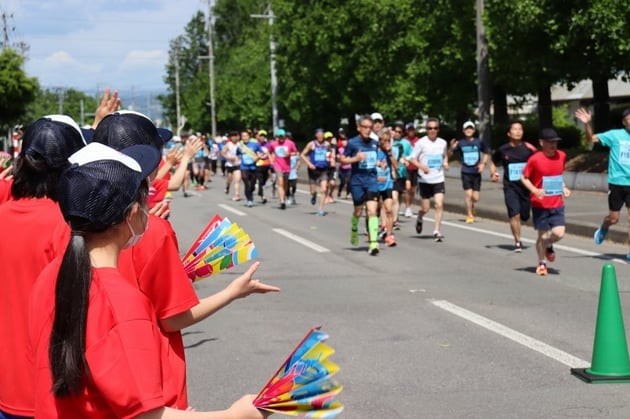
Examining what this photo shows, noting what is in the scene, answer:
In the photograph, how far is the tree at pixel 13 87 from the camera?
64.9 metres

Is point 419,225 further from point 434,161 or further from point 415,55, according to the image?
point 415,55

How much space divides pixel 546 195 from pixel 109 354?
10.5 meters

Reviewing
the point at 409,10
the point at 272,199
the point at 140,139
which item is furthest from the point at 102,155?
the point at 409,10

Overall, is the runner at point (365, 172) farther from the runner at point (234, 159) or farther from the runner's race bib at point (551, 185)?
the runner at point (234, 159)

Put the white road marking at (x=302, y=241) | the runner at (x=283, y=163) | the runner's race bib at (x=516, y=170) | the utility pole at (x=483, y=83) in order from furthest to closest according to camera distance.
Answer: the utility pole at (x=483, y=83) → the runner at (x=283, y=163) → the white road marking at (x=302, y=241) → the runner's race bib at (x=516, y=170)

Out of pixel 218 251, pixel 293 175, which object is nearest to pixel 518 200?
pixel 218 251

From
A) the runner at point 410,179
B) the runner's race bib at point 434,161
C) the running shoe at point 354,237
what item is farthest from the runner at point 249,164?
the running shoe at point 354,237

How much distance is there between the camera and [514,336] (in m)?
8.70

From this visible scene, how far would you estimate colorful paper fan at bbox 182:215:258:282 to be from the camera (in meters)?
3.81

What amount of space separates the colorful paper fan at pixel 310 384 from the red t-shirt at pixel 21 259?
129 cm

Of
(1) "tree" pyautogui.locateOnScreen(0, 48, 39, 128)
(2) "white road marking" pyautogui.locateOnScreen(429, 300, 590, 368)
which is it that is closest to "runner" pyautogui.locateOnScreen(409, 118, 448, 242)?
(2) "white road marking" pyautogui.locateOnScreen(429, 300, 590, 368)

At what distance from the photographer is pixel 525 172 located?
498 inches

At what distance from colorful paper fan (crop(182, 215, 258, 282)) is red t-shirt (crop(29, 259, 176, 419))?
1.19m

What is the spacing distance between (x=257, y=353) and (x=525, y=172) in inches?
217
